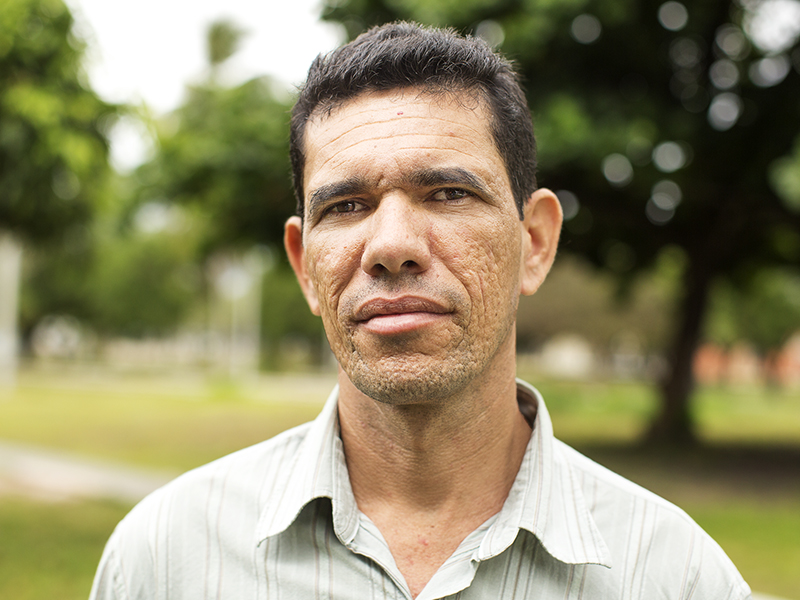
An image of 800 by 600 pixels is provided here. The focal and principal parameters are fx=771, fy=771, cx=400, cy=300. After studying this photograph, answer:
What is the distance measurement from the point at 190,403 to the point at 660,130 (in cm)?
1856

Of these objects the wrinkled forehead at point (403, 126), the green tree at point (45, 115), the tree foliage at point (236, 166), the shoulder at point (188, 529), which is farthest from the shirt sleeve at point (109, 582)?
the tree foliage at point (236, 166)

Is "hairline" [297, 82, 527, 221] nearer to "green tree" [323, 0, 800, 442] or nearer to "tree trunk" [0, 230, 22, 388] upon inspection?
"green tree" [323, 0, 800, 442]

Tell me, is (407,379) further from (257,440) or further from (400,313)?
(257,440)

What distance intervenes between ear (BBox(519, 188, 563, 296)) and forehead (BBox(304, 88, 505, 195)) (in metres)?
0.21

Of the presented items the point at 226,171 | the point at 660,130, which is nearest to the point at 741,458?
the point at 660,130

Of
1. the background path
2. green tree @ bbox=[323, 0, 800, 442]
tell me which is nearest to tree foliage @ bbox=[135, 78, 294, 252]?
green tree @ bbox=[323, 0, 800, 442]

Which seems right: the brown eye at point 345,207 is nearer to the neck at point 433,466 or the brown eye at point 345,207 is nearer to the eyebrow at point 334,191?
the eyebrow at point 334,191

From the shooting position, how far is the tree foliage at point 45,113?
5383 millimetres

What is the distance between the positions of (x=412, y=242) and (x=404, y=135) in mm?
266

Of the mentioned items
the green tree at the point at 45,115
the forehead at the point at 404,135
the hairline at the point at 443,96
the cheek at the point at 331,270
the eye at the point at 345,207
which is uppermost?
the green tree at the point at 45,115

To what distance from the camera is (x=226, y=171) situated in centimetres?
986

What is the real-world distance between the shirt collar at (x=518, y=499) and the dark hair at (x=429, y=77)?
64cm

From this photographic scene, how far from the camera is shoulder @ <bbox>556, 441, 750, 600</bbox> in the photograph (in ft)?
5.72

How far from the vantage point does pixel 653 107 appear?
30.8 ft
